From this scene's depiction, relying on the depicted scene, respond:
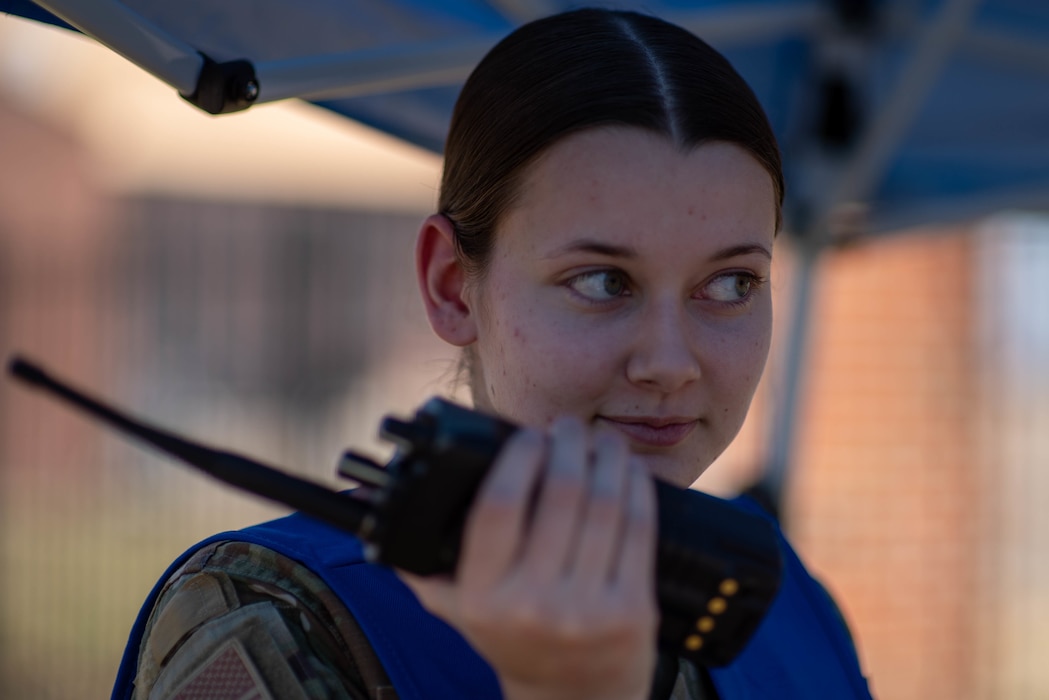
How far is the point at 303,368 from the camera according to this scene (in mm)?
→ 8016

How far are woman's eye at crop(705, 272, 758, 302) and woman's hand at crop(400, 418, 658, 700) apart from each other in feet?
1.37

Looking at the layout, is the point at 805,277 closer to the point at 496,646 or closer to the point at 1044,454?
the point at 496,646

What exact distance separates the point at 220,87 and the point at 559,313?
50cm

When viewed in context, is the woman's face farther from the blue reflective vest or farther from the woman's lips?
the blue reflective vest

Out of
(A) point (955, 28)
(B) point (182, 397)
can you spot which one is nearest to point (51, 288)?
(B) point (182, 397)

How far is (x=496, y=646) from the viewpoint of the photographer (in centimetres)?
77

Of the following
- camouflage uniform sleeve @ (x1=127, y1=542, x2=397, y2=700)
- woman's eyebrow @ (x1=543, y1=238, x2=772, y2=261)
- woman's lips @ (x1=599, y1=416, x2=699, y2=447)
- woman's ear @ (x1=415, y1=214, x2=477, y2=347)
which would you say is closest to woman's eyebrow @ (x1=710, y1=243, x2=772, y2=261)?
woman's eyebrow @ (x1=543, y1=238, x2=772, y2=261)

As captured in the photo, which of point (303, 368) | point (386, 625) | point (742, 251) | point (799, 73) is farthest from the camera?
point (303, 368)

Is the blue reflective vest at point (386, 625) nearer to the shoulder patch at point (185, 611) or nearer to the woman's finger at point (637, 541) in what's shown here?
the shoulder patch at point (185, 611)

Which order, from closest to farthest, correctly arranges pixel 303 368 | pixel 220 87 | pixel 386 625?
pixel 386 625, pixel 220 87, pixel 303 368

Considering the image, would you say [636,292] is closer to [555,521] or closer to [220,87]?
[555,521]

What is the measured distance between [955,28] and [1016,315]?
134 inches

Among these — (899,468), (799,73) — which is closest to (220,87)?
(799,73)

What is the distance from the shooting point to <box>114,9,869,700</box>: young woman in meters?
1.02
